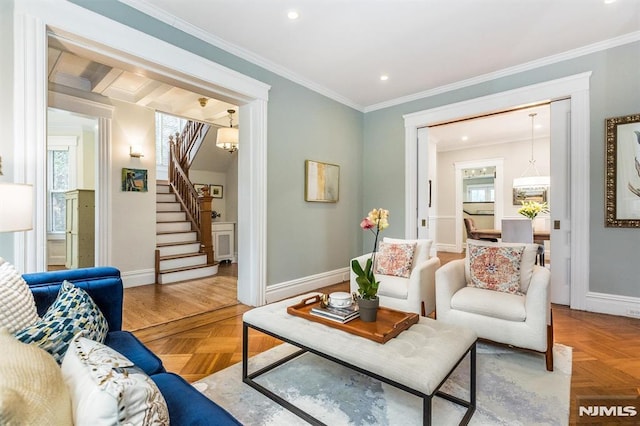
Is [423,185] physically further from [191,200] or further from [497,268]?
[191,200]

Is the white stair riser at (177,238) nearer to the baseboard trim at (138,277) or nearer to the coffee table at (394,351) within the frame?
the baseboard trim at (138,277)

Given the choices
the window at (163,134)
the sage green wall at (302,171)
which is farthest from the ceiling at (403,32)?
the window at (163,134)

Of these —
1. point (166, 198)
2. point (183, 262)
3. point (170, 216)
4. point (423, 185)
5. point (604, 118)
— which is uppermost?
point (604, 118)

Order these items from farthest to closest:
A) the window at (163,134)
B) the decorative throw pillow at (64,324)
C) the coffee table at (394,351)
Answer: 1. the window at (163,134)
2. the coffee table at (394,351)
3. the decorative throw pillow at (64,324)

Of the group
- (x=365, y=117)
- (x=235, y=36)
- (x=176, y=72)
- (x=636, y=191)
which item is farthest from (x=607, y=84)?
(x=176, y=72)

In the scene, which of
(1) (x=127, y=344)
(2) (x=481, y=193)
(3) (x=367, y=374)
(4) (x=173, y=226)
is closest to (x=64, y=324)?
(1) (x=127, y=344)

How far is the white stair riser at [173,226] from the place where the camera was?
5.63 meters

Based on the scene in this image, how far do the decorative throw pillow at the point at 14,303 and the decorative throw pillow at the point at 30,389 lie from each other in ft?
1.47

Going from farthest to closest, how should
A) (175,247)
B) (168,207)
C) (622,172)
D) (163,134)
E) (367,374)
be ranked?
(163,134) < (168,207) < (175,247) < (622,172) < (367,374)

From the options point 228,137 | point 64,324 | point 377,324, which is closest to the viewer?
point 64,324

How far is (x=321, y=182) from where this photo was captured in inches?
172

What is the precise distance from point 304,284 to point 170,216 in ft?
11.2

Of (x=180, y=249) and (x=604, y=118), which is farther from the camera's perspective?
(x=180, y=249)

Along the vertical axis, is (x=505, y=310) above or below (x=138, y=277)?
above
